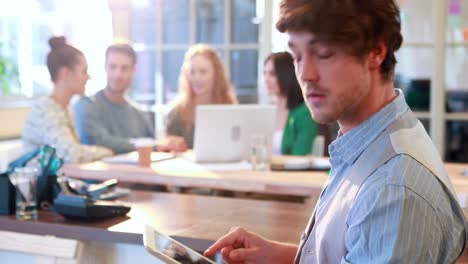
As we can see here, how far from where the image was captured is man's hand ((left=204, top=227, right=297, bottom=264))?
5.23 feet

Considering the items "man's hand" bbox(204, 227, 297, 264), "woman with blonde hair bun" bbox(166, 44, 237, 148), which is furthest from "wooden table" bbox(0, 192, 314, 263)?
"woman with blonde hair bun" bbox(166, 44, 237, 148)

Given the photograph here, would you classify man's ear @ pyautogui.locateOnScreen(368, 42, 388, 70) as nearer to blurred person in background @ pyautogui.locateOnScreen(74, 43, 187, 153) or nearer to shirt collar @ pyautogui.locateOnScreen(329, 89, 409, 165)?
shirt collar @ pyautogui.locateOnScreen(329, 89, 409, 165)

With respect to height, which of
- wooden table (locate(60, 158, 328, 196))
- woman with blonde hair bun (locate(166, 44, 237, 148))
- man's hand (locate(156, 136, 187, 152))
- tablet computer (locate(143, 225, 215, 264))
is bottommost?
wooden table (locate(60, 158, 328, 196))

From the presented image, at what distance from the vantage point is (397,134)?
1200mm

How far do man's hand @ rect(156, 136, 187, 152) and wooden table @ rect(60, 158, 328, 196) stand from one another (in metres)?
0.39

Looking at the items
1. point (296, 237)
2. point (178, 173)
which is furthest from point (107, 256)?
point (178, 173)

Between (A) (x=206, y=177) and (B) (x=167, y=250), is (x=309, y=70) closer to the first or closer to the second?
(B) (x=167, y=250)

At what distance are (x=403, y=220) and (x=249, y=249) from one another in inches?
23.4

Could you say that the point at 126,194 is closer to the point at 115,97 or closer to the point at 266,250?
the point at 266,250

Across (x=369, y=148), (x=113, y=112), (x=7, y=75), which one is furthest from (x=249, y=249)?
(x=7, y=75)

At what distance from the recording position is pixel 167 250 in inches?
58.9

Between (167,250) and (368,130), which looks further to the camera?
(167,250)

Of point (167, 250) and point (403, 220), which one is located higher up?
point (403, 220)

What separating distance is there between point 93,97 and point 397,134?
3351 mm
